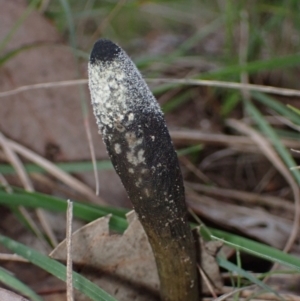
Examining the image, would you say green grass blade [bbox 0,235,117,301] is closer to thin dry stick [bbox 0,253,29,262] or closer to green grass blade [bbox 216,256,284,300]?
thin dry stick [bbox 0,253,29,262]

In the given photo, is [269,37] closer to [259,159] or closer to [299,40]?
[299,40]

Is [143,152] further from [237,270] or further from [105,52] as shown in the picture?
[237,270]

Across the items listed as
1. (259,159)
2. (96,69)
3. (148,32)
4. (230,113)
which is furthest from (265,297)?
(148,32)

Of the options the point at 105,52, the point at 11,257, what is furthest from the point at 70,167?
the point at 105,52

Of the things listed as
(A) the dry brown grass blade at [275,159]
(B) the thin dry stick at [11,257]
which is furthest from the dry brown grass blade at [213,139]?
(B) the thin dry stick at [11,257]

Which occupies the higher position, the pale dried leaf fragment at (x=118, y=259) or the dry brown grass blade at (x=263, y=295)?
the pale dried leaf fragment at (x=118, y=259)

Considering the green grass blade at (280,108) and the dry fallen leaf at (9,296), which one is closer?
the dry fallen leaf at (9,296)

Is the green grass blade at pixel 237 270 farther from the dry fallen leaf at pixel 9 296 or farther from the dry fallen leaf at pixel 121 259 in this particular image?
the dry fallen leaf at pixel 9 296

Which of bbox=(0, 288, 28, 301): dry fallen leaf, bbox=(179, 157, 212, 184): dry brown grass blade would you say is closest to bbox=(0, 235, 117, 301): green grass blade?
bbox=(0, 288, 28, 301): dry fallen leaf
